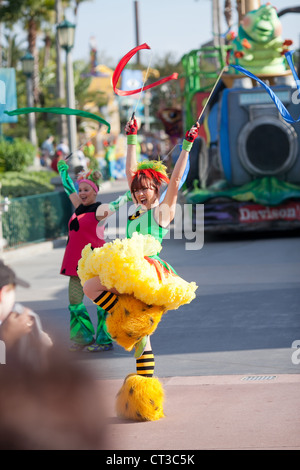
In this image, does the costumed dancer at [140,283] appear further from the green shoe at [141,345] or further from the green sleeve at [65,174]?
the green sleeve at [65,174]

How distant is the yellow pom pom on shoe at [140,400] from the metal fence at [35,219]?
9.43 metres

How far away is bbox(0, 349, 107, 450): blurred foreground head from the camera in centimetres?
296

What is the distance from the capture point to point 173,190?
579 cm

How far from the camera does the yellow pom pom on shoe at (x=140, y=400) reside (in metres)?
5.48

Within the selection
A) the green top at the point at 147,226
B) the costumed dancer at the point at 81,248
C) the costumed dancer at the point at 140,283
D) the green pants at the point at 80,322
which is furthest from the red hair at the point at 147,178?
the green pants at the point at 80,322

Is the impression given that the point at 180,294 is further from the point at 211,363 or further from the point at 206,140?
the point at 206,140

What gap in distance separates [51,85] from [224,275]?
40.1 meters

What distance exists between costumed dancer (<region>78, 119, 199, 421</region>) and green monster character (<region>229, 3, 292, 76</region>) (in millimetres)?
12609

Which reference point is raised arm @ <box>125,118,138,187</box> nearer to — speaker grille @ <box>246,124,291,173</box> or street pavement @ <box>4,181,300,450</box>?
street pavement @ <box>4,181,300,450</box>

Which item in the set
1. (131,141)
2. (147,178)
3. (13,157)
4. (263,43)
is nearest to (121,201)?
(131,141)

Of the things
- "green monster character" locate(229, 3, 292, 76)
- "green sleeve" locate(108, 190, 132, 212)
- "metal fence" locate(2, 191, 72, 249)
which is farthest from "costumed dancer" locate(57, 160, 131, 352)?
"green monster character" locate(229, 3, 292, 76)

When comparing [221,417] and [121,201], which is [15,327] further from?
[121,201]

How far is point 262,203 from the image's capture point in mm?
16062

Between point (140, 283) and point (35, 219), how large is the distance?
11.1 metres
